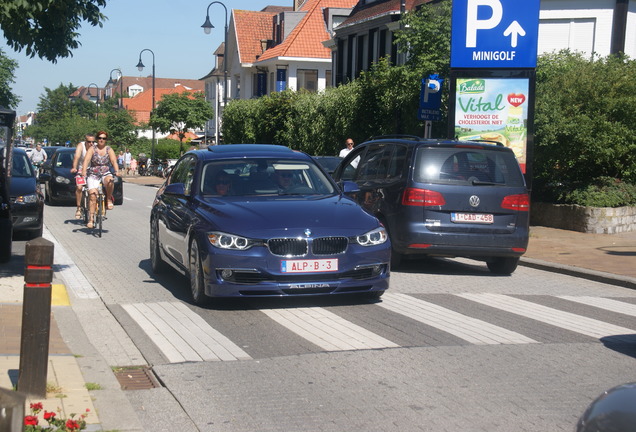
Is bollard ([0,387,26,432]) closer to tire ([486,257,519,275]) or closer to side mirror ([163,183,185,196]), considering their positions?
side mirror ([163,183,185,196])

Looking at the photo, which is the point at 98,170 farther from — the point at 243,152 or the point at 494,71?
the point at 494,71

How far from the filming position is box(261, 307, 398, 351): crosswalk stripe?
715 centimetres

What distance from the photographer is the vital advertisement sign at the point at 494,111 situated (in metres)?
16.5

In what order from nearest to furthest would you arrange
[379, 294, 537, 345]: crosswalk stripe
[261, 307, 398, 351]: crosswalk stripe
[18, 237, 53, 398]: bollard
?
1. [18, 237, 53, 398]: bollard
2. [261, 307, 398, 351]: crosswalk stripe
3. [379, 294, 537, 345]: crosswalk stripe

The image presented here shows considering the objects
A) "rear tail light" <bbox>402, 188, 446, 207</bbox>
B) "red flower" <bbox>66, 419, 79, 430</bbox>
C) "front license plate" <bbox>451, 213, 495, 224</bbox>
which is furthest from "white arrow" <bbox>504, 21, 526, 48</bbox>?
"red flower" <bbox>66, 419, 79, 430</bbox>

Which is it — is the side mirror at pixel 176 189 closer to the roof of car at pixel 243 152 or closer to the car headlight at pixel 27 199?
the roof of car at pixel 243 152

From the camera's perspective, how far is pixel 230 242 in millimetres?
8422

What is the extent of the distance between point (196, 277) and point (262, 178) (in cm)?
156

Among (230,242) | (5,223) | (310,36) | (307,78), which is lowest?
(5,223)

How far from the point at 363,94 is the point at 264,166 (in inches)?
675

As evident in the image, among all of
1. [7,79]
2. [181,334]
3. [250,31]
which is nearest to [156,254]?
[181,334]

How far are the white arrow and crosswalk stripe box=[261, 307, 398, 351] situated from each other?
33.0 ft

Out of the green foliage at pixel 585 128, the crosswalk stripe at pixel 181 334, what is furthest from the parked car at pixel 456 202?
the green foliage at pixel 585 128

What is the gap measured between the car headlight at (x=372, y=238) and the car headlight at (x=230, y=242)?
3.60 ft
